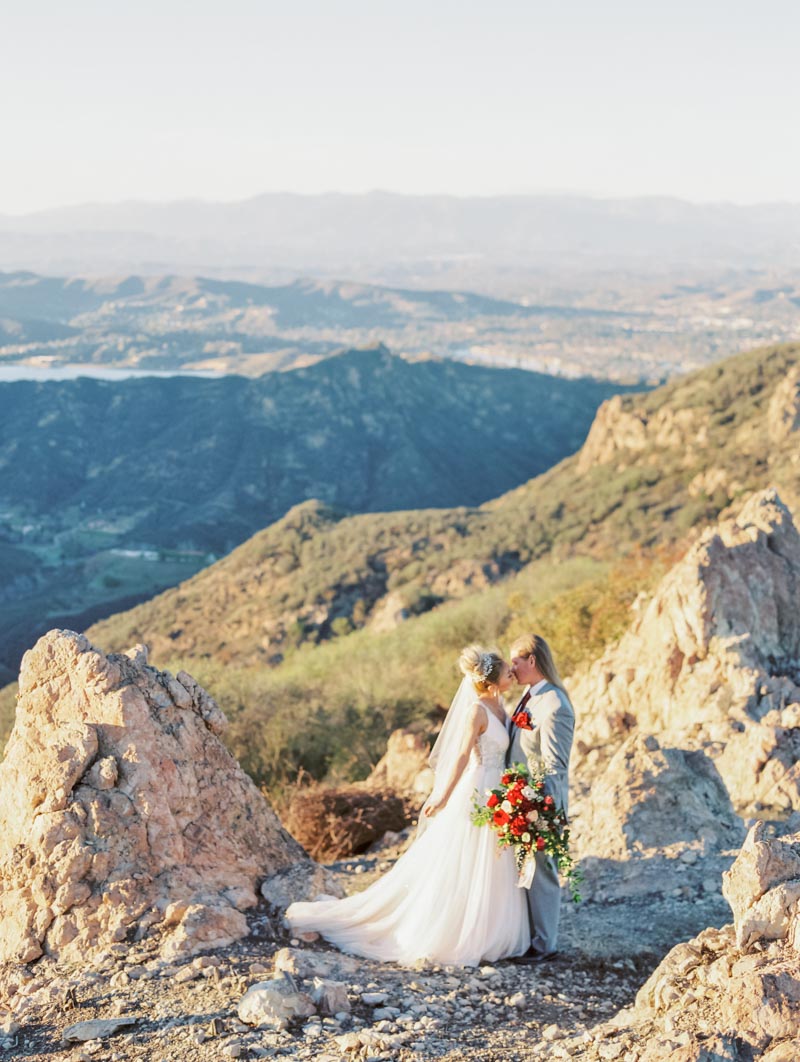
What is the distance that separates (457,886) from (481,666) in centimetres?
147

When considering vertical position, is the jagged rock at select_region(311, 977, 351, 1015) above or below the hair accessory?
below

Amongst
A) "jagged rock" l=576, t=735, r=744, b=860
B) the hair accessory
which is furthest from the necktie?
"jagged rock" l=576, t=735, r=744, b=860

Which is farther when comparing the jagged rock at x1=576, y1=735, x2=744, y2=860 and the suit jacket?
the jagged rock at x1=576, y1=735, x2=744, y2=860

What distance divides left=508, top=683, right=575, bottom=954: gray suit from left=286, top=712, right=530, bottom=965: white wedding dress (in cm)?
14

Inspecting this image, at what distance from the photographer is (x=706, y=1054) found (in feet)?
16.1

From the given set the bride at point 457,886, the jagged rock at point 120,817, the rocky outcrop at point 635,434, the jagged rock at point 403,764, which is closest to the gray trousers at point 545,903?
the bride at point 457,886

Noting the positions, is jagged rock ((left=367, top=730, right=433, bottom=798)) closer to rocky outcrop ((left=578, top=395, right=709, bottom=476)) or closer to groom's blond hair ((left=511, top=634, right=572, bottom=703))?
groom's blond hair ((left=511, top=634, right=572, bottom=703))

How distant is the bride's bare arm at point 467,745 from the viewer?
24.2 ft

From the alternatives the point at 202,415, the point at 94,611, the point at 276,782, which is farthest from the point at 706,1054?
the point at 202,415

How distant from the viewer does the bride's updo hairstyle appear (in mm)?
7199

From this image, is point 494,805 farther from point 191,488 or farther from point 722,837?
point 191,488

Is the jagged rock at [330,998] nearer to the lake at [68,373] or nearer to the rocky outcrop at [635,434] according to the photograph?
the rocky outcrop at [635,434]

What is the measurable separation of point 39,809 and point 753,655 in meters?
8.38

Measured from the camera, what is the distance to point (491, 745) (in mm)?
7457
